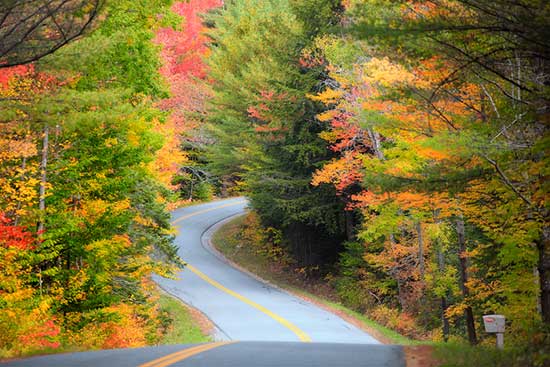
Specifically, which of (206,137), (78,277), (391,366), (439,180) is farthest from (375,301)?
(206,137)

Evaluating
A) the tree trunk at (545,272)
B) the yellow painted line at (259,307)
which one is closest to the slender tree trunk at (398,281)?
the yellow painted line at (259,307)

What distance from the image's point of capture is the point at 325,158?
33750mm

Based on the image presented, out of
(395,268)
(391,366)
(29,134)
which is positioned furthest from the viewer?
(395,268)

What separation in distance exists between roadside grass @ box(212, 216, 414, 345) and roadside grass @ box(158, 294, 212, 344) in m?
5.53

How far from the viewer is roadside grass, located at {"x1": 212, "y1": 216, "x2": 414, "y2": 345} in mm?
26172

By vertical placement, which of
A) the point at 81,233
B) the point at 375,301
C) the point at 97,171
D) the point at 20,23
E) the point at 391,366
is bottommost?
the point at 375,301

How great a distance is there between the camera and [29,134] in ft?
55.0

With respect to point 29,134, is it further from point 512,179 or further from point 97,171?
point 512,179

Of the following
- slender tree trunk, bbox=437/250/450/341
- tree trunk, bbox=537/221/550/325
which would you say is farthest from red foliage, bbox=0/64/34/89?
slender tree trunk, bbox=437/250/450/341

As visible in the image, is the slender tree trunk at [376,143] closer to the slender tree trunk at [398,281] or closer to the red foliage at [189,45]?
the slender tree trunk at [398,281]

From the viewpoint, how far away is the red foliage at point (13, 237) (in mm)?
16359

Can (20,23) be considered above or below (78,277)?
above

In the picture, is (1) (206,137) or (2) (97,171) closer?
(2) (97,171)

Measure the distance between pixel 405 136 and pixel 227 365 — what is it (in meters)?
12.0
